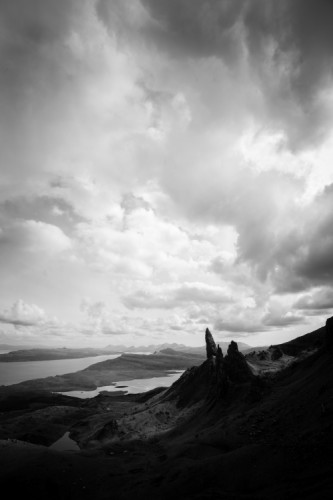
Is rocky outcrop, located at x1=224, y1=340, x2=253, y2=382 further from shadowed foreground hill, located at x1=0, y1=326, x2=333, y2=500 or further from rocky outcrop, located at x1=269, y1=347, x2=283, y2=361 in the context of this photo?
rocky outcrop, located at x1=269, y1=347, x2=283, y2=361

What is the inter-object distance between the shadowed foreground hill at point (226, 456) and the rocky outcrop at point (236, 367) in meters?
1.48

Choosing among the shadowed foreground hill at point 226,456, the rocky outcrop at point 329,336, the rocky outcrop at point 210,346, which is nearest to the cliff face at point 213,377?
the rocky outcrop at point 210,346

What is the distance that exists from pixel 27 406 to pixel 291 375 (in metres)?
123

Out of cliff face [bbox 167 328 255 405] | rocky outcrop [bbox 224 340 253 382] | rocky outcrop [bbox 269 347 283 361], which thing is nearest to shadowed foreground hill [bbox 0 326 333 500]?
cliff face [bbox 167 328 255 405]

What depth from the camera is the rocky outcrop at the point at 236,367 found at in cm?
7006

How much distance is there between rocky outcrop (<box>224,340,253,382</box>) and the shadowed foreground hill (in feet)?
4.87

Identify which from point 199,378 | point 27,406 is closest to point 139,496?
point 199,378

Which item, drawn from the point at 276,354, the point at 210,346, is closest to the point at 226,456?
the point at 210,346

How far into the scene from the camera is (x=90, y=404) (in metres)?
129

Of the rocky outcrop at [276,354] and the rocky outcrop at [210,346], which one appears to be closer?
the rocky outcrop at [276,354]

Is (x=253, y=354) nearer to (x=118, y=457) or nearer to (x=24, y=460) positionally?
(x=118, y=457)

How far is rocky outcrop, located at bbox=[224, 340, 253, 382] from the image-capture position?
70.1 meters

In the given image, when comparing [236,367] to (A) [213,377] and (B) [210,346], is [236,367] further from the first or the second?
(B) [210,346]

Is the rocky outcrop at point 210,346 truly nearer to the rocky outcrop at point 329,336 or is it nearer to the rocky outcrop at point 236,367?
the rocky outcrop at point 236,367
